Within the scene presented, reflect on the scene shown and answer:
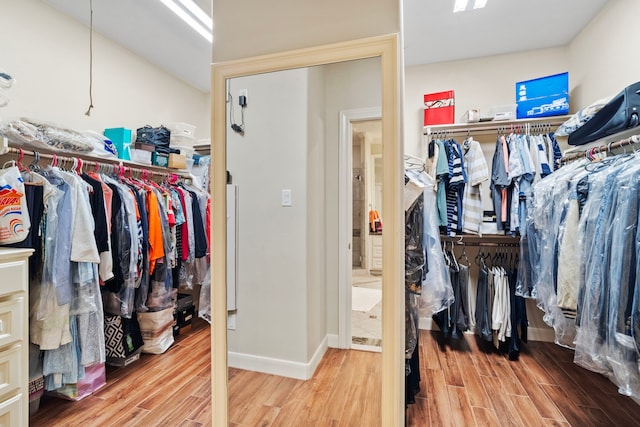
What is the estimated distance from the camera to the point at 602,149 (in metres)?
1.93

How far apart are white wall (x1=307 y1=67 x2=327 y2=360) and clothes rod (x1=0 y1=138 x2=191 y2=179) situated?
1.63m

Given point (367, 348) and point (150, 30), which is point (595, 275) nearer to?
point (367, 348)

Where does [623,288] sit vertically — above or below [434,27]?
below

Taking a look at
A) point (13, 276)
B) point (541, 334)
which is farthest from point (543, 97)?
point (13, 276)

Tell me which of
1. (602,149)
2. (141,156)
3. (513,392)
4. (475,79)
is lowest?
(513,392)

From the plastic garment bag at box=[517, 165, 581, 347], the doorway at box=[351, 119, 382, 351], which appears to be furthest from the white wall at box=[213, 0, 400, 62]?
the plastic garment bag at box=[517, 165, 581, 347]

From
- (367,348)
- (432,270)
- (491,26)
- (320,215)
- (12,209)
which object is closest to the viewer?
(367,348)

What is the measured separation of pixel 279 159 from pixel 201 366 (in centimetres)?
186

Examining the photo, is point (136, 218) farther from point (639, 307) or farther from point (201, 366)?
point (639, 307)

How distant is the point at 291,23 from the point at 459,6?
1659 millimetres

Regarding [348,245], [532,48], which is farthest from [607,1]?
[348,245]

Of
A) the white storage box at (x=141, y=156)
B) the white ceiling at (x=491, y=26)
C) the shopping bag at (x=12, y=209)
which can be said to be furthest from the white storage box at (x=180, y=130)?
the white ceiling at (x=491, y=26)

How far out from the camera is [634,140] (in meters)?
1.62

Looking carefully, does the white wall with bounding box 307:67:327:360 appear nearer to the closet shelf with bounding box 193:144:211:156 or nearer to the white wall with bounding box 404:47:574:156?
the white wall with bounding box 404:47:574:156
